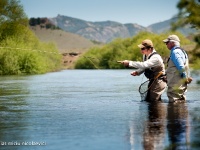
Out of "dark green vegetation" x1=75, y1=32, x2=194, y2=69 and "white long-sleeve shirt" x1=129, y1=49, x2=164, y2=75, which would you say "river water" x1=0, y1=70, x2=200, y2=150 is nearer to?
"white long-sleeve shirt" x1=129, y1=49, x2=164, y2=75

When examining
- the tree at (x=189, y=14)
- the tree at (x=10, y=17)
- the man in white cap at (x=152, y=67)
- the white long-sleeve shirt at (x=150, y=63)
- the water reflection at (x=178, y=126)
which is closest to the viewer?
the tree at (x=189, y=14)

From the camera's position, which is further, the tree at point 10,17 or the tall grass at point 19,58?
the tree at point 10,17

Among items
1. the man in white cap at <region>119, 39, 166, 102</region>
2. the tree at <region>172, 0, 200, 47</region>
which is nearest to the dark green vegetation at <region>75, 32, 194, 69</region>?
the man in white cap at <region>119, 39, 166, 102</region>

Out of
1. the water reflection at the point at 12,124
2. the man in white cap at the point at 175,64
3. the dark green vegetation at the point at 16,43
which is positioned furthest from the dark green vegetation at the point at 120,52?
the water reflection at the point at 12,124

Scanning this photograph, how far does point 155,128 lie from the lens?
9109mm

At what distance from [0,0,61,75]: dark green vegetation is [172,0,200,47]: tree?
57.2m

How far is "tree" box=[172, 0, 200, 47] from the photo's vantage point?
198 inches

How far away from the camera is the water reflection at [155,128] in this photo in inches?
295

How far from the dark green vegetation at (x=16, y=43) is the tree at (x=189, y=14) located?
188ft

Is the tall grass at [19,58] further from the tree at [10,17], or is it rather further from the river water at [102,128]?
the river water at [102,128]

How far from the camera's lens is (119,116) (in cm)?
1141

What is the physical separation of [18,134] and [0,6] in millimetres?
61962

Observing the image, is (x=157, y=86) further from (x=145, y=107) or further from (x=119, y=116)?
(x=119, y=116)

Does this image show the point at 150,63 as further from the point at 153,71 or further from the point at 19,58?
the point at 19,58
